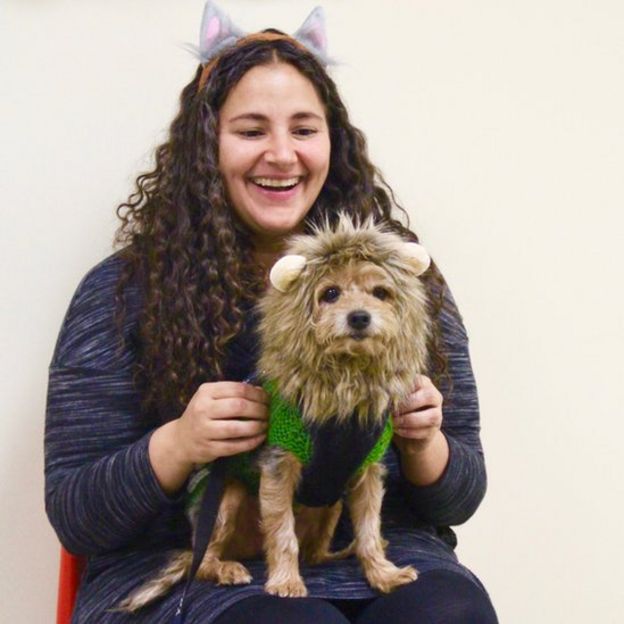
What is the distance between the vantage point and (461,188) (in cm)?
179

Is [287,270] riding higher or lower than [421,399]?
higher

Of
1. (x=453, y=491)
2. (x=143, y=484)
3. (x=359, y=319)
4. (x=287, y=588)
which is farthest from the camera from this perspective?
(x=453, y=491)

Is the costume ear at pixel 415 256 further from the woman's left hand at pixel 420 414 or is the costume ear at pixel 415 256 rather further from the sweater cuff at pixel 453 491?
the sweater cuff at pixel 453 491

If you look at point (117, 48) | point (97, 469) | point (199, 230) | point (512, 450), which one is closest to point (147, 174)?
point (199, 230)

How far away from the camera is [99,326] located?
141 cm

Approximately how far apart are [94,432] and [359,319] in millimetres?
558

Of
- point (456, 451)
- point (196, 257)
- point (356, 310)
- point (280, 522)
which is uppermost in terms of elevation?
point (196, 257)

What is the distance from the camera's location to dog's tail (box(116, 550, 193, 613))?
3.94 feet

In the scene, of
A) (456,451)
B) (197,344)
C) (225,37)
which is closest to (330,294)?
(197,344)

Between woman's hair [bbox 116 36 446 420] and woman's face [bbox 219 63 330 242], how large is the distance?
2 cm

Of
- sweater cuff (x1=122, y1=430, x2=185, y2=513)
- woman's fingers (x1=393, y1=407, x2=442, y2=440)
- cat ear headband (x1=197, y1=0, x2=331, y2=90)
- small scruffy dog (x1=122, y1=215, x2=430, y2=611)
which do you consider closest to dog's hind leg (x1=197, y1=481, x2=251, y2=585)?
small scruffy dog (x1=122, y1=215, x2=430, y2=611)

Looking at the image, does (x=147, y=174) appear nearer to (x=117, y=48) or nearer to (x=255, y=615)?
(x=117, y=48)

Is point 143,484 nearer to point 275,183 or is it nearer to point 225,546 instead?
point 225,546

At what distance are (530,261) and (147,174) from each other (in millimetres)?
782
